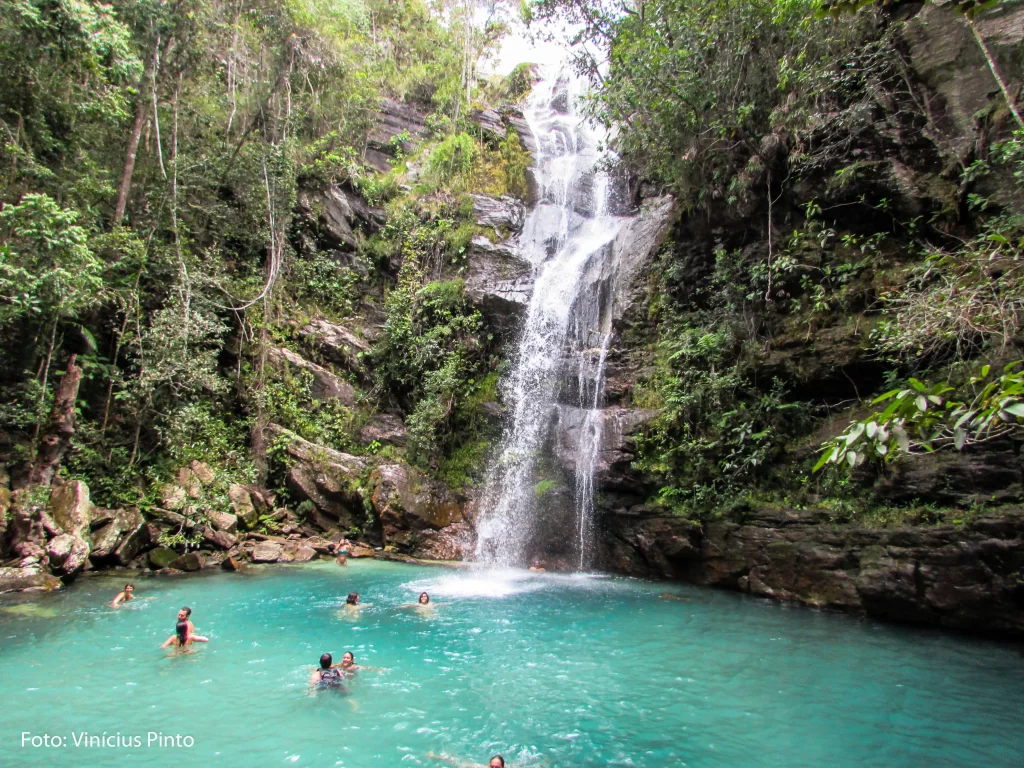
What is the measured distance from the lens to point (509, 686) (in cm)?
684

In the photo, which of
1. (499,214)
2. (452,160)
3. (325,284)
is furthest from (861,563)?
(452,160)

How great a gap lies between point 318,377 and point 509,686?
12542 millimetres

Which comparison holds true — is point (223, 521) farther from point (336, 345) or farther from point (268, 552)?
point (336, 345)

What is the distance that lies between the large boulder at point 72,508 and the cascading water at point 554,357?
346 inches

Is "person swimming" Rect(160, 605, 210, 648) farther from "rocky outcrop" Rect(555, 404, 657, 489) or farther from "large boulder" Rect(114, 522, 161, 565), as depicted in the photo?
"rocky outcrop" Rect(555, 404, 657, 489)

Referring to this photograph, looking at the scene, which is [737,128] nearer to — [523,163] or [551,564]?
[551,564]

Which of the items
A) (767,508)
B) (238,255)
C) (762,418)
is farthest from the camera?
(238,255)

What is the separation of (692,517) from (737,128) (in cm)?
841

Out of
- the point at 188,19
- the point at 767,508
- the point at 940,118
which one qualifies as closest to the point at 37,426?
the point at 188,19

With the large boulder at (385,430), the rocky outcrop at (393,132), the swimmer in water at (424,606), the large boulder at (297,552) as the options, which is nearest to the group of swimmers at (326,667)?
the swimmer in water at (424,606)

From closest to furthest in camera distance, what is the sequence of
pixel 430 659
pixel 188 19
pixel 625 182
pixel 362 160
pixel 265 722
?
pixel 265 722
pixel 430 659
pixel 188 19
pixel 625 182
pixel 362 160

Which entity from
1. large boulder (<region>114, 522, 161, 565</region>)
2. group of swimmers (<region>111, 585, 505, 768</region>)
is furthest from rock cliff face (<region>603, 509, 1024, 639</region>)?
large boulder (<region>114, 522, 161, 565</region>)

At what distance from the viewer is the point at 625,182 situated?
68.7 feet

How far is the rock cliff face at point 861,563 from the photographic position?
801 cm
